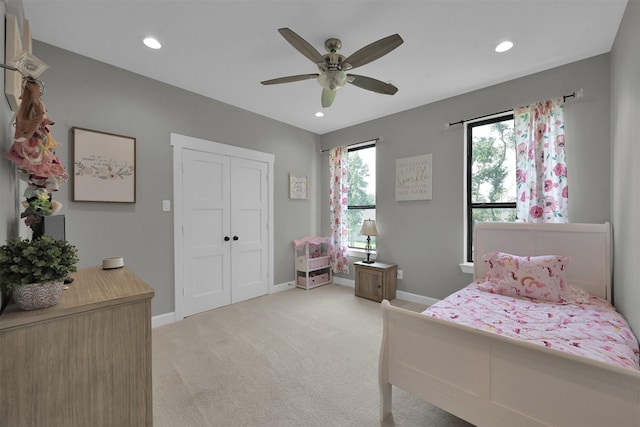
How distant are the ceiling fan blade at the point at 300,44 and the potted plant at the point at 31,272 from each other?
5.21ft

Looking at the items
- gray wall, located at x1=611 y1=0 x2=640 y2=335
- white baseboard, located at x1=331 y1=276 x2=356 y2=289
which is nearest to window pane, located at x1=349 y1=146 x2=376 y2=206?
white baseboard, located at x1=331 y1=276 x2=356 y2=289

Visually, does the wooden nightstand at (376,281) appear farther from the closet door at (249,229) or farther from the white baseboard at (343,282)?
the closet door at (249,229)

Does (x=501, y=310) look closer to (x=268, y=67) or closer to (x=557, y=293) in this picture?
(x=557, y=293)

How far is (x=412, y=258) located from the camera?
3.78m

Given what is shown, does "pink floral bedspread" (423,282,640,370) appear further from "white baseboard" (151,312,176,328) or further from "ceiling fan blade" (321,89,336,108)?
"white baseboard" (151,312,176,328)

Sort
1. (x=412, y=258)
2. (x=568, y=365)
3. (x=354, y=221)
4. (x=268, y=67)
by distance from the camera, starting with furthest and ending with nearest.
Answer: (x=354, y=221) → (x=412, y=258) → (x=268, y=67) → (x=568, y=365)

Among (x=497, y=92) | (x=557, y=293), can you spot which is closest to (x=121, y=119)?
(x=497, y=92)

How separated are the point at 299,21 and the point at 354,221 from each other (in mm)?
3170

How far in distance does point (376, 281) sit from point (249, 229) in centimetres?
198

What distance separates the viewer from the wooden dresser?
782mm

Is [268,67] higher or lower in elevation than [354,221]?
higher

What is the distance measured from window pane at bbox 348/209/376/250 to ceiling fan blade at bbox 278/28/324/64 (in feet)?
9.25

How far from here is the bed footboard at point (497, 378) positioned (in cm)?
106

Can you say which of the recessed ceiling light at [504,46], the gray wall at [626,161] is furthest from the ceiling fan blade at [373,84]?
the gray wall at [626,161]
